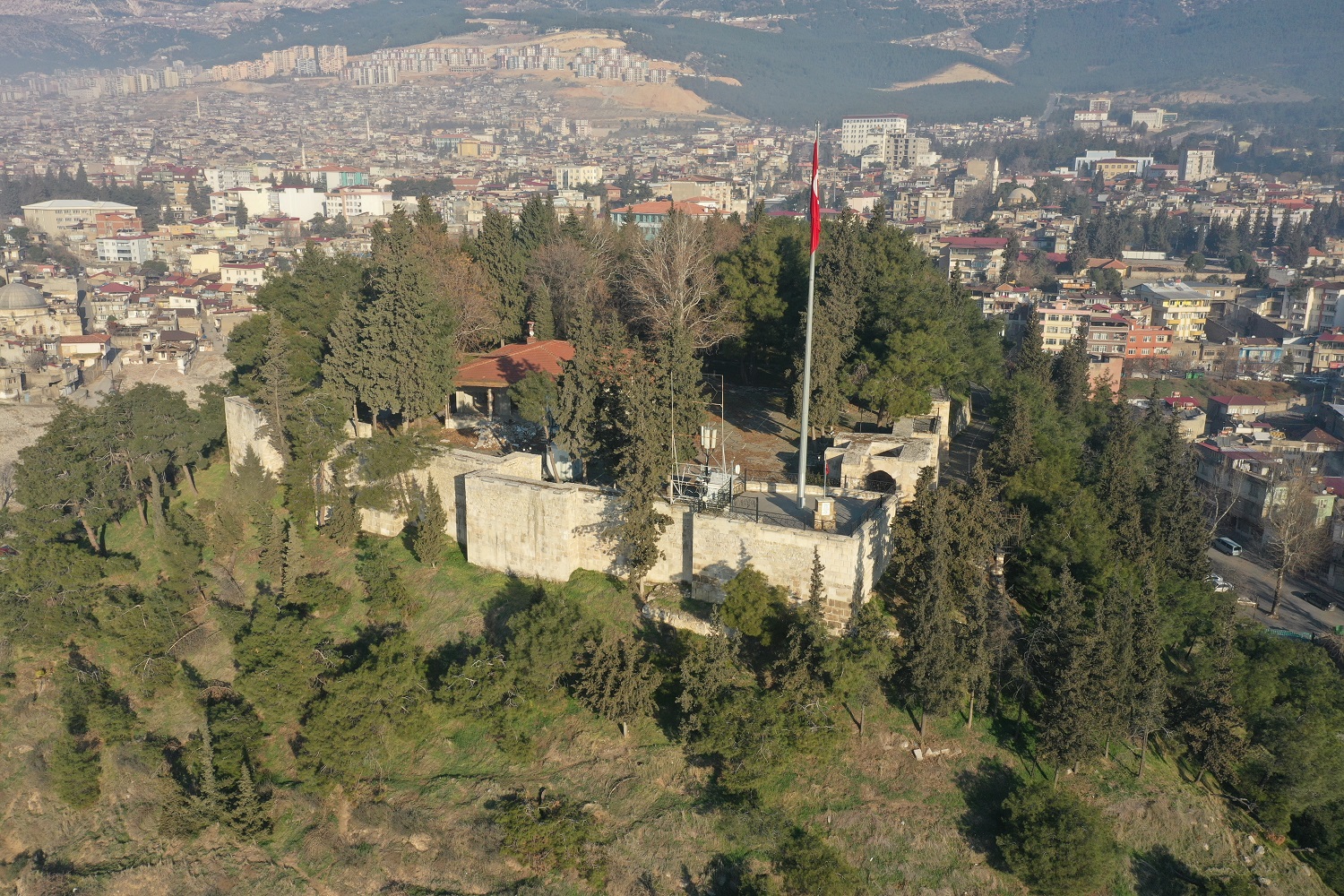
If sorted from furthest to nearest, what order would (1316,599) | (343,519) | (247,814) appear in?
(1316,599), (343,519), (247,814)

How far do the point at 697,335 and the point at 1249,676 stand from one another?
511 inches

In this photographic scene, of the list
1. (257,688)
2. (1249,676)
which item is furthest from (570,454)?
(1249,676)

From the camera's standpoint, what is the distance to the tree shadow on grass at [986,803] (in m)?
13.6

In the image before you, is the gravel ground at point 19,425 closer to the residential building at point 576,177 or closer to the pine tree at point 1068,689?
the pine tree at point 1068,689

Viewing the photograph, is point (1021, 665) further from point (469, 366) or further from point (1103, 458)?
point (469, 366)

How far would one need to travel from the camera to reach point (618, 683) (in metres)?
14.9

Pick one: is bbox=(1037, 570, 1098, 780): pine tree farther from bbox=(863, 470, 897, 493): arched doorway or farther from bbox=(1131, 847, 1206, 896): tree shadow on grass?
bbox=(863, 470, 897, 493): arched doorway

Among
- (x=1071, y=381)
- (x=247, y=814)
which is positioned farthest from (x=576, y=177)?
(x=247, y=814)

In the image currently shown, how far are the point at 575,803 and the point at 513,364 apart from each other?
452 inches

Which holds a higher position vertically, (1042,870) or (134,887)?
(1042,870)

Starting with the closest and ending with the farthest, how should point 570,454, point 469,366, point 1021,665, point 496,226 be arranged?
point 1021,665 < point 570,454 < point 469,366 < point 496,226

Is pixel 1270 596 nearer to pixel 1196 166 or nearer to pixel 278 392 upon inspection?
pixel 278 392

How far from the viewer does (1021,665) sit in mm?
15062

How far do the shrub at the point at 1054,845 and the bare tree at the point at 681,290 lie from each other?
12.4m
